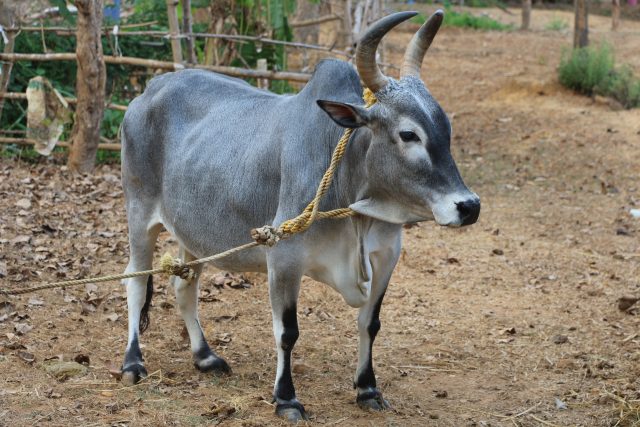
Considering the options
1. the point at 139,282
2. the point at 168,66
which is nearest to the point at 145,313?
the point at 139,282

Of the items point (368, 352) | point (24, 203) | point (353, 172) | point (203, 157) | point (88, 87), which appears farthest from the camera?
point (88, 87)

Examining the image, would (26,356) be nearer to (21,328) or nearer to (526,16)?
(21,328)

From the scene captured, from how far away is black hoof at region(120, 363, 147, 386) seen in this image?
4.85m

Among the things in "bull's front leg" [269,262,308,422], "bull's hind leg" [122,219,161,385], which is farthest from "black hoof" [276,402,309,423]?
"bull's hind leg" [122,219,161,385]

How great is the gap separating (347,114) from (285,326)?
1.00 meters

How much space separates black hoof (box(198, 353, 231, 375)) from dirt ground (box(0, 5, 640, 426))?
0.07 meters

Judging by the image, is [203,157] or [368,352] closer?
[368,352]

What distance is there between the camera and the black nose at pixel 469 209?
3783 millimetres

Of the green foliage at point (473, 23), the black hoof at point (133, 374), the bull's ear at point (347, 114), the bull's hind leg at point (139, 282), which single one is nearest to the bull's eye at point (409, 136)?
the bull's ear at point (347, 114)

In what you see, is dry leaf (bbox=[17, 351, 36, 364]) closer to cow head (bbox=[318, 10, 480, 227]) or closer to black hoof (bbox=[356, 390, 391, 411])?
black hoof (bbox=[356, 390, 391, 411])

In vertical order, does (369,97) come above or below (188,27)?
above

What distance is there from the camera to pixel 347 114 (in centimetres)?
403

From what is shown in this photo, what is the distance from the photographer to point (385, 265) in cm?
440

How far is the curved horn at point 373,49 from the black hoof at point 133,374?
1919 mm
